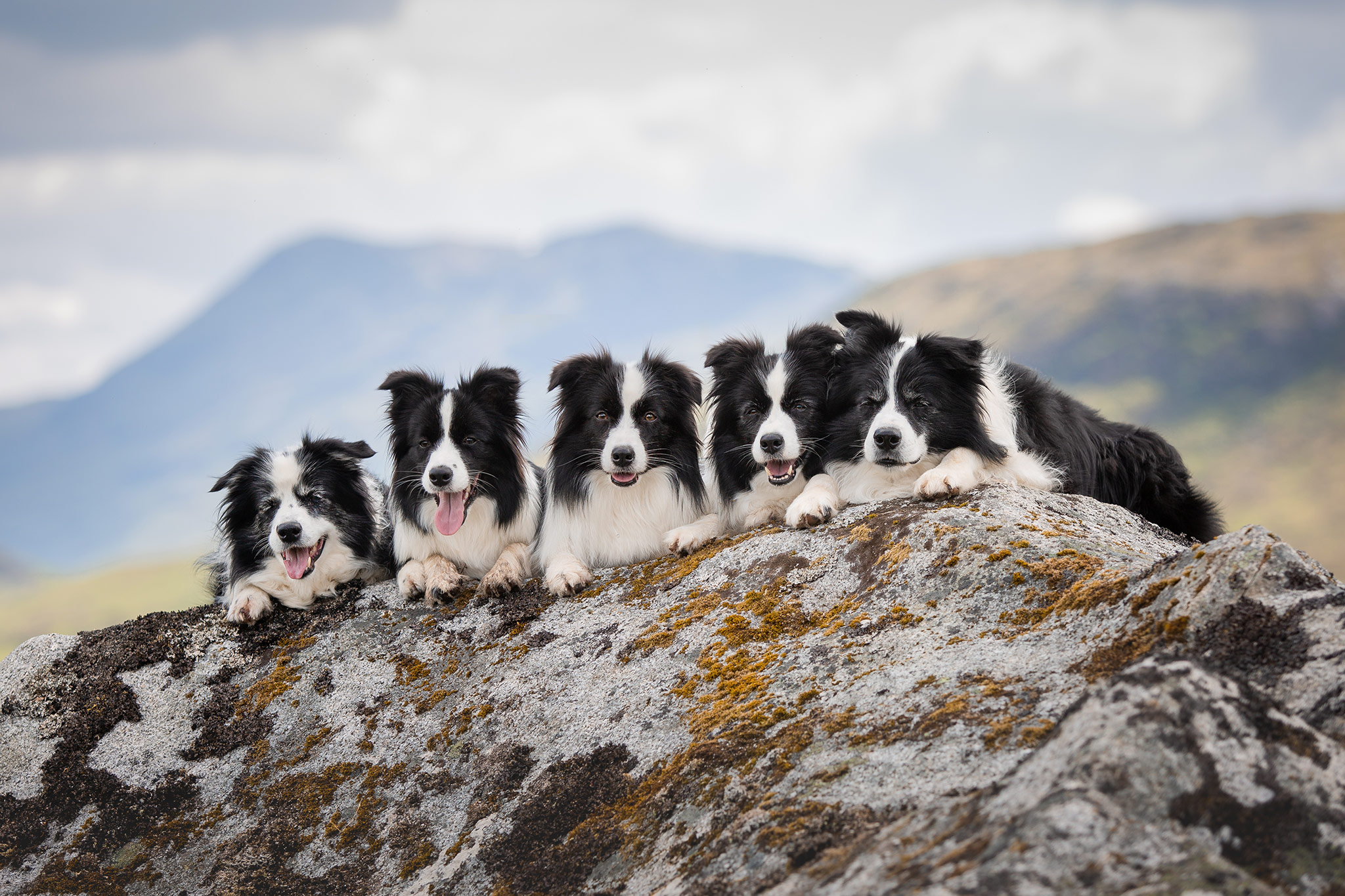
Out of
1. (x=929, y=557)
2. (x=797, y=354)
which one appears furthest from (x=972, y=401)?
(x=929, y=557)

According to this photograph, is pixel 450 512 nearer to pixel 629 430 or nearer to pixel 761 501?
pixel 629 430

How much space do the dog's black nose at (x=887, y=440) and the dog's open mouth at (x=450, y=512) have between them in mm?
3081

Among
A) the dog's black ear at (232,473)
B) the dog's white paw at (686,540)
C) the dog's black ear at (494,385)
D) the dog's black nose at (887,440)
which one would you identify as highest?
the dog's black ear at (494,385)

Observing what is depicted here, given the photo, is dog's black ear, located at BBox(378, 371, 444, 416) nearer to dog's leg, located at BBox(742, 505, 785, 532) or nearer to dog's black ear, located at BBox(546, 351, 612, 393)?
dog's black ear, located at BBox(546, 351, 612, 393)

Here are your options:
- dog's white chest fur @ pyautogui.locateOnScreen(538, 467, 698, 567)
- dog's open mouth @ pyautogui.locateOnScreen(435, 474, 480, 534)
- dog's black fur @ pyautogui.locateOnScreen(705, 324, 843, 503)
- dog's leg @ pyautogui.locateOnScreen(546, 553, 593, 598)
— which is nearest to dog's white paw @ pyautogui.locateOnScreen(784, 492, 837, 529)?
dog's black fur @ pyautogui.locateOnScreen(705, 324, 843, 503)

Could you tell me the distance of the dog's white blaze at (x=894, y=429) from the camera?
6.46m

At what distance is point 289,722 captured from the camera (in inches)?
241

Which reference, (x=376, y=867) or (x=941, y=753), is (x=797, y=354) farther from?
(x=376, y=867)

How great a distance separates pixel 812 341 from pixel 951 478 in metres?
1.56

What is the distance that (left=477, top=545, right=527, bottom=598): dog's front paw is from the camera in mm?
6918

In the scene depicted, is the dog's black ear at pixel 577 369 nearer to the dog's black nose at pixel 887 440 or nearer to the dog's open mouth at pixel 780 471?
the dog's open mouth at pixel 780 471

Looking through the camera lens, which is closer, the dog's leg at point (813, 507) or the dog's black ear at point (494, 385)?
the dog's leg at point (813, 507)

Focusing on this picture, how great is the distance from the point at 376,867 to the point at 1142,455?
6987mm

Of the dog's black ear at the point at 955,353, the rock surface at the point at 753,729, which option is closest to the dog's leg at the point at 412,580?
the rock surface at the point at 753,729
